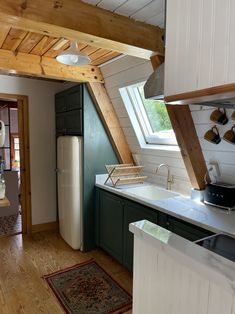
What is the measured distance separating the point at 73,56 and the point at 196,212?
1.48 m

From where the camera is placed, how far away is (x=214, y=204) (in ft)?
6.60

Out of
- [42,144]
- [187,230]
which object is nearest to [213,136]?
[187,230]

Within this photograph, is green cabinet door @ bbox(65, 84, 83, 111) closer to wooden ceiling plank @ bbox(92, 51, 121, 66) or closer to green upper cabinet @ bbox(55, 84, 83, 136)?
green upper cabinet @ bbox(55, 84, 83, 136)

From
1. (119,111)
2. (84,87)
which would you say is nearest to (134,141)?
(119,111)

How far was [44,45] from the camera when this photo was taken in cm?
221

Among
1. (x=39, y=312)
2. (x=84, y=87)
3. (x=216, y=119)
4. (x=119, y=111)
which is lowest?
(x=39, y=312)

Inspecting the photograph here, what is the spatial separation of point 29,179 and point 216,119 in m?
2.72

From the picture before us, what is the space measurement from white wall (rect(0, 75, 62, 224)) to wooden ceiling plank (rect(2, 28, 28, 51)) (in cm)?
116

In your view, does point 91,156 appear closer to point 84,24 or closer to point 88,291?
point 88,291

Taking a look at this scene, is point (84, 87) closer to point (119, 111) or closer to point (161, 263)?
point (119, 111)

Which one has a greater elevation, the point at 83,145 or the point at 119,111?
the point at 119,111

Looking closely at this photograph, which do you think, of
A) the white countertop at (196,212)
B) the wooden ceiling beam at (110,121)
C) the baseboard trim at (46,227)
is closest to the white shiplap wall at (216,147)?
the white countertop at (196,212)

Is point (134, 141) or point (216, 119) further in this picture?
point (134, 141)

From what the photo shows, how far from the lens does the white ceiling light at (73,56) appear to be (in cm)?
173
